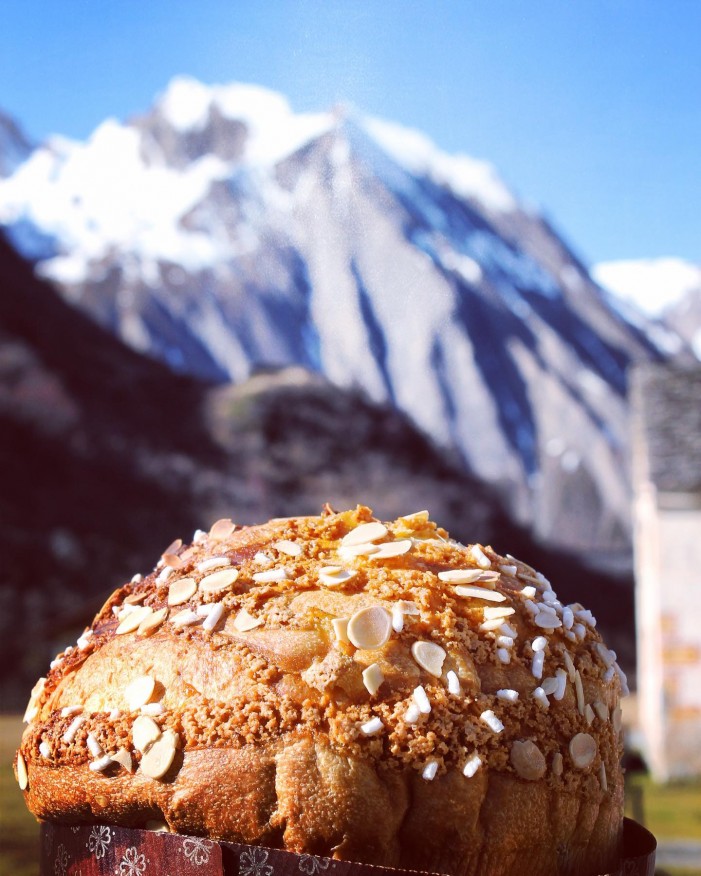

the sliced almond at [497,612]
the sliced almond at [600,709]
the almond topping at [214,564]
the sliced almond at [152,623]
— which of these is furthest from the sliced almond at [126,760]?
the sliced almond at [600,709]

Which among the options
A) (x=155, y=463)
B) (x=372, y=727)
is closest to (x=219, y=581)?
(x=372, y=727)

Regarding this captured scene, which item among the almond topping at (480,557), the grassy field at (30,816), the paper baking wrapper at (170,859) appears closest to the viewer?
the paper baking wrapper at (170,859)

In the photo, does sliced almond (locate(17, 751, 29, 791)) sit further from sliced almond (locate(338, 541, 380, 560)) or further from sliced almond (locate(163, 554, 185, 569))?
sliced almond (locate(338, 541, 380, 560))

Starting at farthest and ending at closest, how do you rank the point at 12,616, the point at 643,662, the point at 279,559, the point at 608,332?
the point at 608,332
the point at 643,662
the point at 12,616
the point at 279,559

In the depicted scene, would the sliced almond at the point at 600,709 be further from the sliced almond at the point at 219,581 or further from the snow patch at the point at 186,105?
the snow patch at the point at 186,105

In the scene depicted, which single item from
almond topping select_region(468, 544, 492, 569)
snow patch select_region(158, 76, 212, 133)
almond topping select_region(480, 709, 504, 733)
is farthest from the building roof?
almond topping select_region(480, 709, 504, 733)

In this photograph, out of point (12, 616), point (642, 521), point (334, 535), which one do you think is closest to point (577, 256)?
point (642, 521)

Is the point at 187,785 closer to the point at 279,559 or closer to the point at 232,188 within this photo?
the point at 279,559
